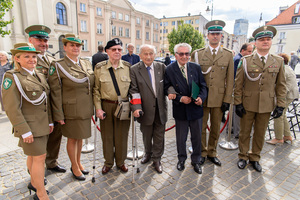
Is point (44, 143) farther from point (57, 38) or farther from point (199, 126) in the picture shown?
point (57, 38)

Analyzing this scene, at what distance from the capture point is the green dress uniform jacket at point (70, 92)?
2947 mm

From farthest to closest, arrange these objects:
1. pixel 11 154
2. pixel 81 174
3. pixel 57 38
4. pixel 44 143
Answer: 1. pixel 57 38
2. pixel 11 154
3. pixel 81 174
4. pixel 44 143

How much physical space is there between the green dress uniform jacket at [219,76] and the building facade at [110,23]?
30.9m

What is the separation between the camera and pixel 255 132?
3838mm

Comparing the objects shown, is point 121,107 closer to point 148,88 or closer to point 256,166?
point 148,88

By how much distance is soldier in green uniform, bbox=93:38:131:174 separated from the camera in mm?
3252

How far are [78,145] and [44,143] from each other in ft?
2.51

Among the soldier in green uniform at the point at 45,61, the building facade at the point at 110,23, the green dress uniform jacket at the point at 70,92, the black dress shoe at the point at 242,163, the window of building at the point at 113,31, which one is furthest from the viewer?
the window of building at the point at 113,31

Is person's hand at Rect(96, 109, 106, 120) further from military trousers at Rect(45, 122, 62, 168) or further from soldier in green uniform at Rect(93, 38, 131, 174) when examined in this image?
military trousers at Rect(45, 122, 62, 168)

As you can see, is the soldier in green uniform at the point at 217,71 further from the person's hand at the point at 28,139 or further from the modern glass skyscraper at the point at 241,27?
the modern glass skyscraper at the point at 241,27

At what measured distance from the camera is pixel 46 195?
2770 mm

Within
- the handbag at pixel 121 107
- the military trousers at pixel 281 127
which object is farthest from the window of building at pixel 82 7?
the military trousers at pixel 281 127

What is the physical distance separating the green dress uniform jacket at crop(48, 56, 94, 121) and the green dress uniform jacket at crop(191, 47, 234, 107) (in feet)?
7.22

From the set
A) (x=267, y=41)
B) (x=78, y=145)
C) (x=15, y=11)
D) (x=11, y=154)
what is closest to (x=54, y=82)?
(x=78, y=145)
